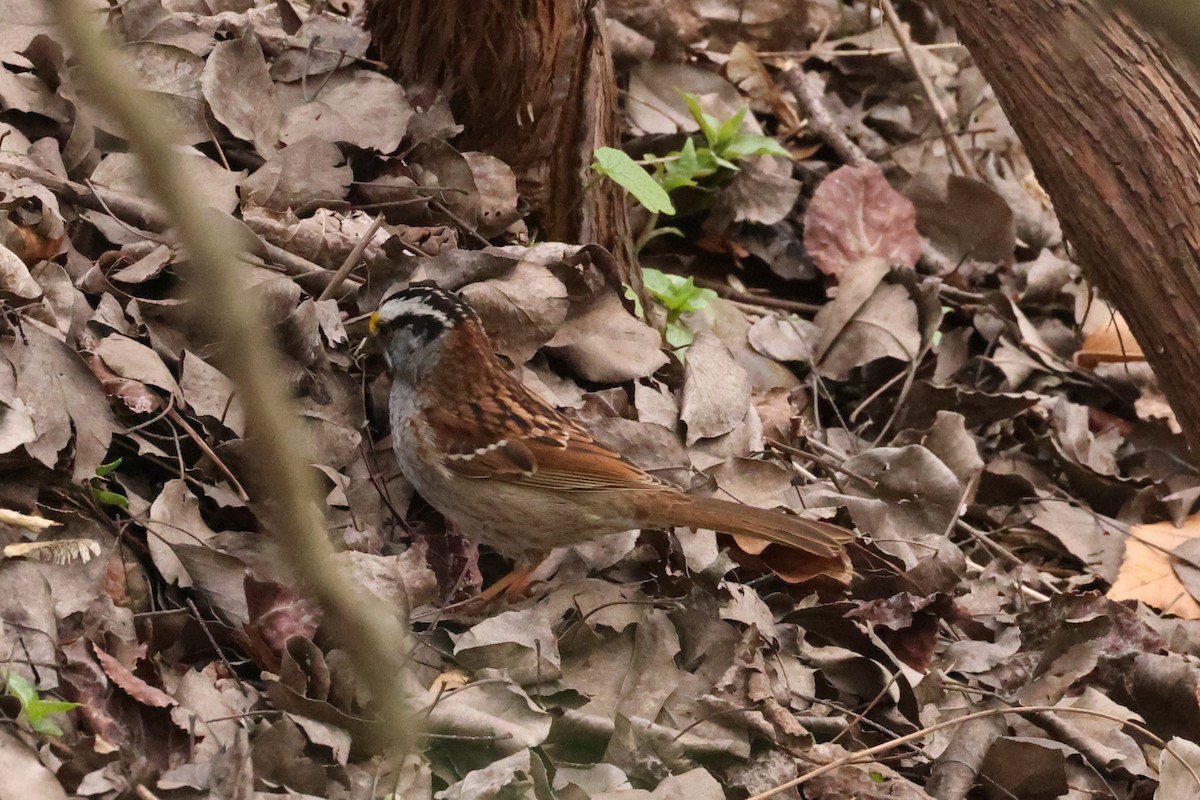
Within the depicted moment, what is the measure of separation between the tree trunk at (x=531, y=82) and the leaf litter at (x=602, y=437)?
0.14 meters

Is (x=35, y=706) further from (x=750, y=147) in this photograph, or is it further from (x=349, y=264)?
(x=750, y=147)

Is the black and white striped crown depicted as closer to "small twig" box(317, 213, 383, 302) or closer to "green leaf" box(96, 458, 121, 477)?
"small twig" box(317, 213, 383, 302)

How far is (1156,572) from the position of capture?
4949mm

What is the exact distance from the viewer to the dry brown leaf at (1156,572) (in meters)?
4.81

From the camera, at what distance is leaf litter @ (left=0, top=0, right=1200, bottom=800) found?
3.05 meters

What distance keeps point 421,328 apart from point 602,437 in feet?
2.60

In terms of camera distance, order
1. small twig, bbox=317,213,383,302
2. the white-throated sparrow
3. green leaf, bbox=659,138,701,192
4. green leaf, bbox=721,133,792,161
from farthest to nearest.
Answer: green leaf, bbox=721,133,792,161 → green leaf, bbox=659,138,701,192 → small twig, bbox=317,213,383,302 → the white-throated sparrow

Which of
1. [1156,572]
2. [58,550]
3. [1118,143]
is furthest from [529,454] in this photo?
[1156,572]

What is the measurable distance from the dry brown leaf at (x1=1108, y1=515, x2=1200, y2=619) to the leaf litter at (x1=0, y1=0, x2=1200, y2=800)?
0.06ft

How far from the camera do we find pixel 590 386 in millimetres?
4566

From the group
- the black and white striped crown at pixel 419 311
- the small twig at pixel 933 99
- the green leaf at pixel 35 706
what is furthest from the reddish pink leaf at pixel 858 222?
the green leaf at pixel 35 706

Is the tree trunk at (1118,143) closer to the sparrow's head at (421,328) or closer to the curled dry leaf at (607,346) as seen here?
the curled dry leaf at (607,346)

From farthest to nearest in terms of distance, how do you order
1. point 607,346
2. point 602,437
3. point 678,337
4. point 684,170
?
point 684,170
point 678,337
point 607,346
point 602,437

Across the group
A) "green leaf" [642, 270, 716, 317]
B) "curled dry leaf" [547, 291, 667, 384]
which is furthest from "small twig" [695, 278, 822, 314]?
"curled dry leaf" [547, 291, 667, 384]
